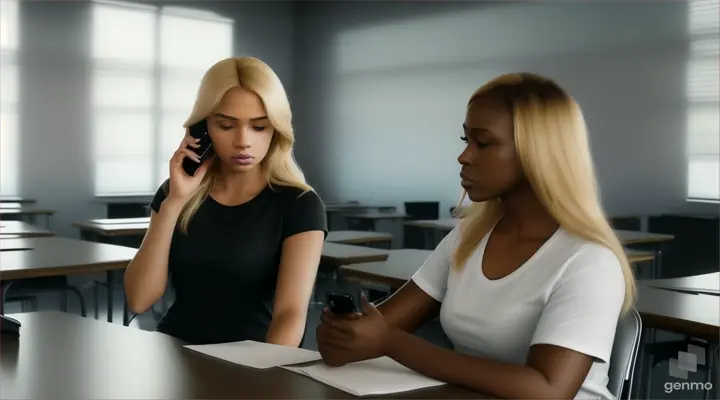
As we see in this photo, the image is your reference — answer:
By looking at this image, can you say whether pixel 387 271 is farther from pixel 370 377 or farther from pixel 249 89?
pixel 370 377

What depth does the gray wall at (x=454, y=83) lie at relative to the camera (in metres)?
6.99

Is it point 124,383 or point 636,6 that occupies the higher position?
point 636,6

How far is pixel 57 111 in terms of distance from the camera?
8.63 m

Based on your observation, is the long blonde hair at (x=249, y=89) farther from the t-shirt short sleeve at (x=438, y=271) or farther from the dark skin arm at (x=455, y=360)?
the dark skin arm at (x=455, y=360)

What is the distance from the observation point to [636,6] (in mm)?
7090

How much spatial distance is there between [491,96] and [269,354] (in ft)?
1.94

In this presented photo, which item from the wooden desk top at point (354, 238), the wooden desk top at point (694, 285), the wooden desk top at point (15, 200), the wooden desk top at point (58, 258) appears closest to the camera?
the wooden desk top at point (694, 285)

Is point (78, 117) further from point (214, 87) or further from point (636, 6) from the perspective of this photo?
point (214, 87)

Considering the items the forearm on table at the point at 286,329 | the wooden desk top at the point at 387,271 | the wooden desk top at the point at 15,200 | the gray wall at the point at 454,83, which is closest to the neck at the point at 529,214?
the forearm on table at the point at 286,329

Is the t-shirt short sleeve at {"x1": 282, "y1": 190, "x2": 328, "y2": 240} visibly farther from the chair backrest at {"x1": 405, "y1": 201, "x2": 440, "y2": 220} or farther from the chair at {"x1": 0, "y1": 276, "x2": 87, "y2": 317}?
the chair backrest at {"x1": 405, "y1": 201, "x2": 440, "y2": 220}

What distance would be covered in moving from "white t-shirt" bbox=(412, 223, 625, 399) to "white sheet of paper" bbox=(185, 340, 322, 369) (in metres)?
0.27

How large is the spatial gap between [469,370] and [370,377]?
15 centimetres

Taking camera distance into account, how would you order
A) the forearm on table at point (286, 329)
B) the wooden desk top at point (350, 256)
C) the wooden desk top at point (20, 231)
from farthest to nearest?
the wooden desk top at point (20, 231), the wooden desk top at point (350, 256), the forearm on table at point (286, 329)

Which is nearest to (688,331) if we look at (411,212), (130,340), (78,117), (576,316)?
(576,316)
